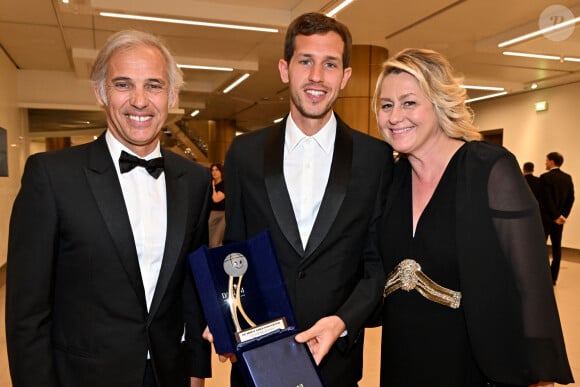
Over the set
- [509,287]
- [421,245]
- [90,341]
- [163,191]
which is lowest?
[90,341]

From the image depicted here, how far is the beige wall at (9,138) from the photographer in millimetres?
9007

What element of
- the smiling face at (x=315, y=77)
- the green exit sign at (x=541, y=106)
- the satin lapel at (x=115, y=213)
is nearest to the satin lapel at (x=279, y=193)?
the smiling face at (x=315, y=77)

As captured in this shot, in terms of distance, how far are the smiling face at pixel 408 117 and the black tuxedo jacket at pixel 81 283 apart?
930 millimetres

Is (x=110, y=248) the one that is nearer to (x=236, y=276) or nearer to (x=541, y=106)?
(x=236, y=276)

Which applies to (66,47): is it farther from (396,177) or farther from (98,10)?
(396,177)

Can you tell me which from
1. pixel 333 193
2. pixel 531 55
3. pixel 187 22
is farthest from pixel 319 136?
pixel 531 55

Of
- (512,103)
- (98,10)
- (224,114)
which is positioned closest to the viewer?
(98,10)

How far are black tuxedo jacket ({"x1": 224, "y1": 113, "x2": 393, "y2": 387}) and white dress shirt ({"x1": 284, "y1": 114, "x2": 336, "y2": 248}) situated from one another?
0.04 m

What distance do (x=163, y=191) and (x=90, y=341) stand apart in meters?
0.55

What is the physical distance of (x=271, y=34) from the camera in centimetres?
809

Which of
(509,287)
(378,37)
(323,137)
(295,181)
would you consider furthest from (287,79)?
(378,37)

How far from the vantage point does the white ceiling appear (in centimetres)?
677

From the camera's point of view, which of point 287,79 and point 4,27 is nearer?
point 287,79

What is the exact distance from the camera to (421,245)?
1.89 m
